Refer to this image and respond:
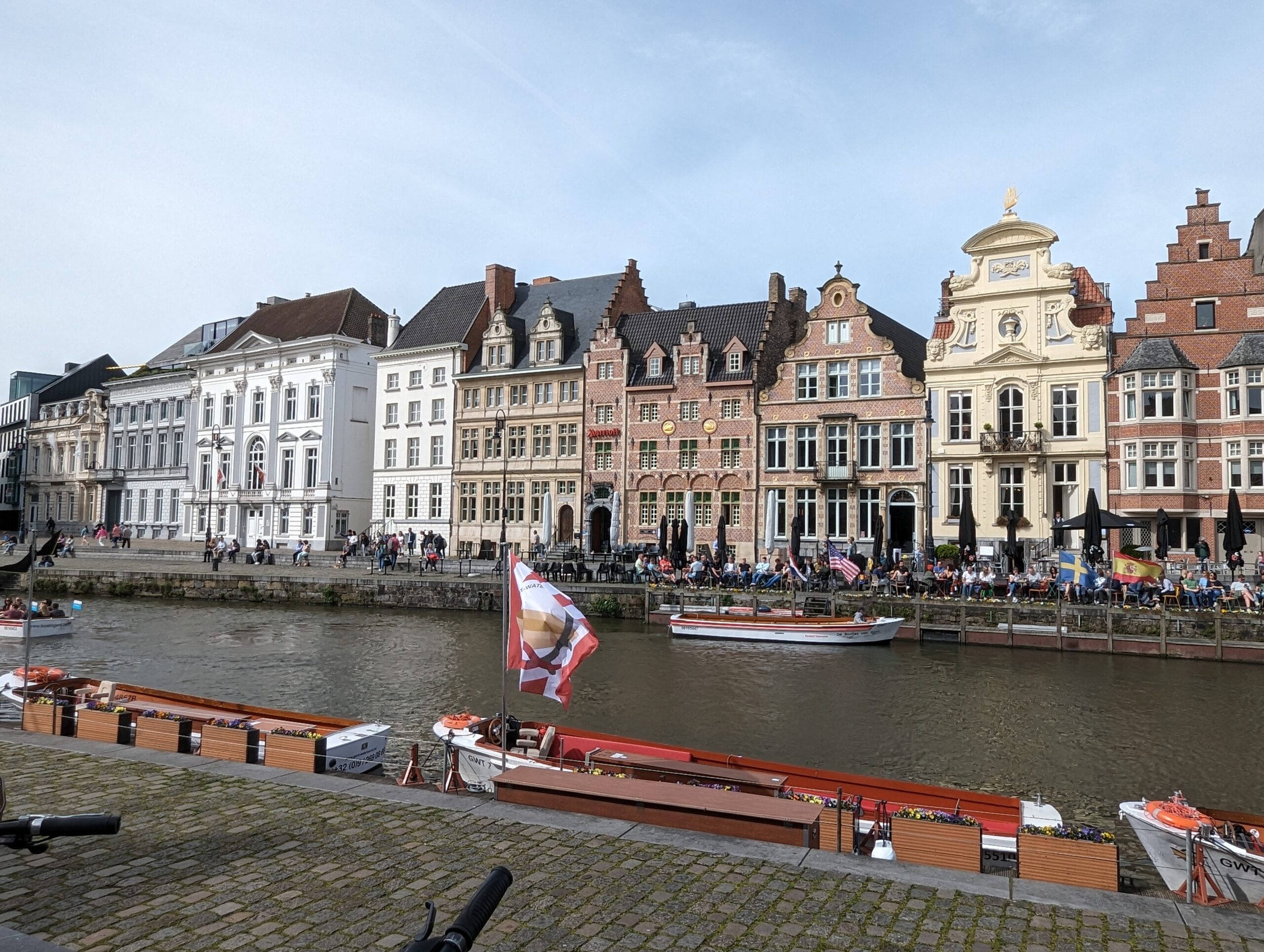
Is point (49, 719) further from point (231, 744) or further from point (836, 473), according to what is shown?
point (836, 473)

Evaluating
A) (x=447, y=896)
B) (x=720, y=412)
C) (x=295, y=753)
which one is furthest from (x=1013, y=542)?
(x=447, y=896)

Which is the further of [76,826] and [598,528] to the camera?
[598,528]

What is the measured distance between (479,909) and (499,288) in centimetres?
5433

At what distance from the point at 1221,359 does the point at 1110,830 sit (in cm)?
2918

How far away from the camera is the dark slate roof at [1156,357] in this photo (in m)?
34.3

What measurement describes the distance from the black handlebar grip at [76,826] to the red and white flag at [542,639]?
728 cm

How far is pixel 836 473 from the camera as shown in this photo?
41.0 m

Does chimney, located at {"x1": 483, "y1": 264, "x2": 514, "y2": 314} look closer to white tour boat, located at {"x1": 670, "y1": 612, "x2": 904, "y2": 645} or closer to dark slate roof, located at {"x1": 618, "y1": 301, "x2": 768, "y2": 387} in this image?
dark slate roof, located at {"x1": 618, "y1": 301, "x2": 768, "y2": 387}

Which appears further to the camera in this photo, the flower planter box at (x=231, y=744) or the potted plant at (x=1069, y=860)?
the flower planter box at (x=231, y=744)

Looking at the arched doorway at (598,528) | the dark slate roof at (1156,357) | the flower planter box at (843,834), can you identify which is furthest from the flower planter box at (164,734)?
the arched doorway at (598,528)

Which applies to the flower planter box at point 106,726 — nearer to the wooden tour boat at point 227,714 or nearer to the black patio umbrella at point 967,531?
the wooden tour boat at point 227,714

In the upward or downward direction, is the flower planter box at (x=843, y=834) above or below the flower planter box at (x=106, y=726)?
below

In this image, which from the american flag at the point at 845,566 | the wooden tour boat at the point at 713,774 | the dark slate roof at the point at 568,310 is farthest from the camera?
the dark slate roof at the point at 568,310

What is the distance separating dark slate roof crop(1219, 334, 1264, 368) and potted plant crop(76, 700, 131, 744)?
36354 millimetres
